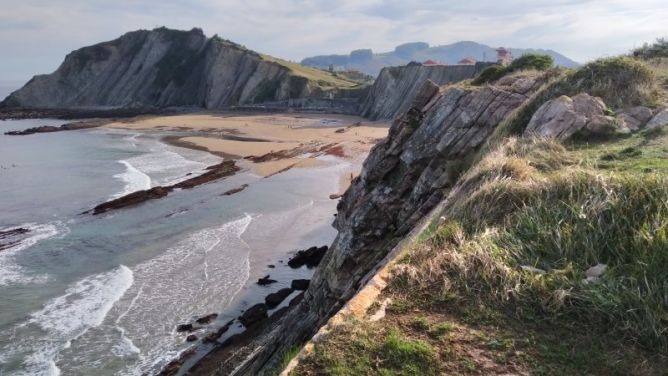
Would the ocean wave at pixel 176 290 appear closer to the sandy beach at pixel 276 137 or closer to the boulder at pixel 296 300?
the boulder at pixel 296 300

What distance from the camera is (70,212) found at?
2627cm

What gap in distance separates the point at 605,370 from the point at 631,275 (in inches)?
48.6

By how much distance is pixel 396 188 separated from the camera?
42.5 feet

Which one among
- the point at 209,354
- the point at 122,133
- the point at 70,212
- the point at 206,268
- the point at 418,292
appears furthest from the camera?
the point at 122,133

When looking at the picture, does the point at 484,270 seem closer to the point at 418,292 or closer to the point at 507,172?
the point at 418,292

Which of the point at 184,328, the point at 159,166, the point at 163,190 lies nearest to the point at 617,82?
the point at 184,328

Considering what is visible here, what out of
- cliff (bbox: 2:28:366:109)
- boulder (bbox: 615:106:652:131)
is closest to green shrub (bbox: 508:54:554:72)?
boulder (bbox: 615:106:652:131)

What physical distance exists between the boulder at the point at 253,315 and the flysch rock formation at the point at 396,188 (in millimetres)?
867

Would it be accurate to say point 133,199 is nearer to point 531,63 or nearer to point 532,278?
point 531,63

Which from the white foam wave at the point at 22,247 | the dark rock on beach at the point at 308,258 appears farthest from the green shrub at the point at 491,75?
the white foam wave at the point at 22,247

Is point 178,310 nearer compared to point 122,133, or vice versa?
point 178,310

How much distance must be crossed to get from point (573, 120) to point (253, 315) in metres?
10.1

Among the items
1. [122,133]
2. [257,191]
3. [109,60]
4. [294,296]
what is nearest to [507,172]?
[294,296]

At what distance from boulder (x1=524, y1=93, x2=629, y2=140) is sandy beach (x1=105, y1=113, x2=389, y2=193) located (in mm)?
20357
